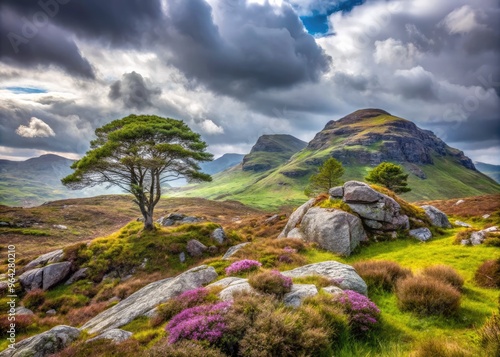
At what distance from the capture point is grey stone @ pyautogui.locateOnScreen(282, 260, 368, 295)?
10594 mm

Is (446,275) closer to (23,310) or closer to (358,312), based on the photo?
(358,312)

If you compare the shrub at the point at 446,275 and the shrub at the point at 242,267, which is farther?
the shrub at the point at 242,267

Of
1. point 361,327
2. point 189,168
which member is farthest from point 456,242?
point 189,168

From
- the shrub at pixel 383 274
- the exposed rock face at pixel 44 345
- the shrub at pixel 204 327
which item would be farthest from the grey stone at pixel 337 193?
the exposed rock face at pixel 44 345

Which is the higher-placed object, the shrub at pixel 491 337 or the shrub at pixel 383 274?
the shrub at pixel 491 337

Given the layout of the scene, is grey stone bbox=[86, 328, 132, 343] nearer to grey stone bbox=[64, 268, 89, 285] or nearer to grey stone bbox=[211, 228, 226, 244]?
grey stone bbox=[64, 268, 89, 285]

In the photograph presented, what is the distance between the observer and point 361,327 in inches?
307

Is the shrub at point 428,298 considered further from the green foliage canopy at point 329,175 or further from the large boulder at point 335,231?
the green foliage canopy at point 329,175

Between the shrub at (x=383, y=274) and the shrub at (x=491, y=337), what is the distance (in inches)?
210

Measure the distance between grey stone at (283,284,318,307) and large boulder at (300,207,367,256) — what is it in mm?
12524

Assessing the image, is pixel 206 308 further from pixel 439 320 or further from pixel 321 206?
pixel 321 206

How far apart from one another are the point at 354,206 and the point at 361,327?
1860 cm

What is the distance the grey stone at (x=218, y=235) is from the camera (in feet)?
100

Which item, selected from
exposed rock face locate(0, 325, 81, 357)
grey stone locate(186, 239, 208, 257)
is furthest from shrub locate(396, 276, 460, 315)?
grey stone locate(186, 239, 208, 257)
